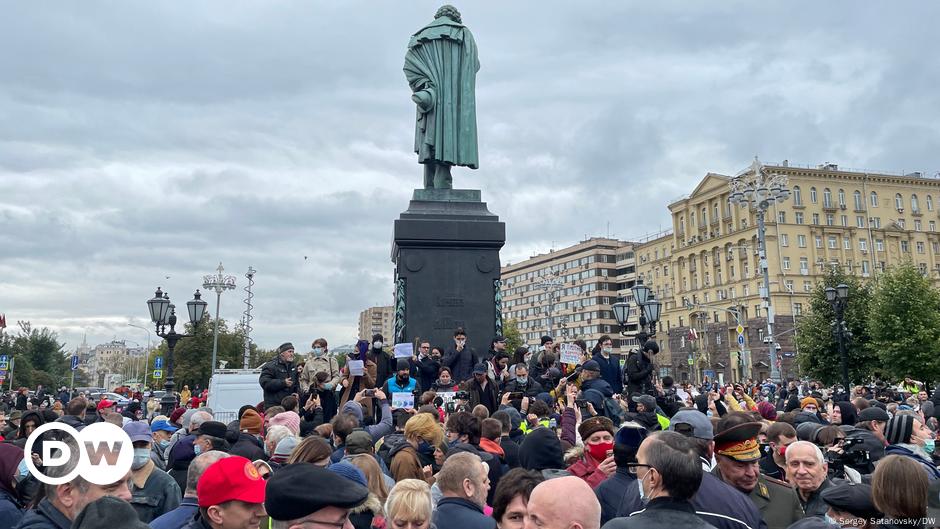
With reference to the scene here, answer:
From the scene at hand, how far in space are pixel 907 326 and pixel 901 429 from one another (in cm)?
3806

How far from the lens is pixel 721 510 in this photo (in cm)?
403

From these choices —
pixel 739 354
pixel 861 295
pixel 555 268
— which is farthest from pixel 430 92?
pixel 555 268

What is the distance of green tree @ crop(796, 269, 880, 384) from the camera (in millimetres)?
40312

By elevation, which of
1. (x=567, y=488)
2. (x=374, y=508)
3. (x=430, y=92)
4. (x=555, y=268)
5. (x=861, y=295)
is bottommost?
(x=374, y=508)

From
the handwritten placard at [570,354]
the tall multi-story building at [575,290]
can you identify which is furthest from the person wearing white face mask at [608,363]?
the tall multi-story building at [575,290]

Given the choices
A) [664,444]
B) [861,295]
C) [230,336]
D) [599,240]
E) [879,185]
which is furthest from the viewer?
[599,240]

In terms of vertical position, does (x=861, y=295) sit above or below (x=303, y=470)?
above

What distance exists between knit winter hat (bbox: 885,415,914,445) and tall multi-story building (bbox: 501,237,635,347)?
106 m

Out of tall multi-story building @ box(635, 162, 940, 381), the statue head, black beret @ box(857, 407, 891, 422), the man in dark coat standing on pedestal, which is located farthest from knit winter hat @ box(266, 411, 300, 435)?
tall multi-story building @ box(635, 162, 940, 381)

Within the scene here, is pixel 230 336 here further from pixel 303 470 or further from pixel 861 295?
pixel 303 470

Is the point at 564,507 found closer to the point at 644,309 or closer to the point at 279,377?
the point at 279,377

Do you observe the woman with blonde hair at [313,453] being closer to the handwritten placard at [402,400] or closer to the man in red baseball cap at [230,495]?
the man in red baseball cap at [230,495]

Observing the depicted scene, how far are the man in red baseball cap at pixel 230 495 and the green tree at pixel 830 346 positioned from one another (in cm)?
4152

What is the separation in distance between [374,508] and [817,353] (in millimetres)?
41623
